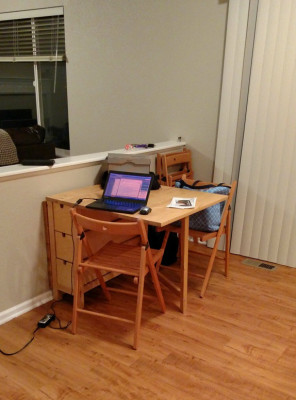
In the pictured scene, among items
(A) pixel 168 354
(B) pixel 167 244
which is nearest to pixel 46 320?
(A) pixel 168 354

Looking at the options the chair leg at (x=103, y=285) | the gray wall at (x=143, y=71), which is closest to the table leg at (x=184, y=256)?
the chair leg at (x=103, y=285)

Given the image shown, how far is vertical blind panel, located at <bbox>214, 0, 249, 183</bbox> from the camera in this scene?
3.04 meters

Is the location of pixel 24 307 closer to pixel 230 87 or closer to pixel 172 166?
pixel 172 166

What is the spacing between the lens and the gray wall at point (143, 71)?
335cm

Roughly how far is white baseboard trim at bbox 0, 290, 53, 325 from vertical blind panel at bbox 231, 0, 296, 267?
1.69 metres

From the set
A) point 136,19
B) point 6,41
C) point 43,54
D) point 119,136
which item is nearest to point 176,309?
point 119,136

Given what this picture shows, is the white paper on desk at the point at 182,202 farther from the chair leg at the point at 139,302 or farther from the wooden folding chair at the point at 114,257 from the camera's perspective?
the chair leg at the point at 139,302

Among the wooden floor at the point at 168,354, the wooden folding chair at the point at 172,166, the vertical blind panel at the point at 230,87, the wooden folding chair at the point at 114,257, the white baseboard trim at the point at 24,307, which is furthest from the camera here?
the wooden folding chair at the point at 172,166

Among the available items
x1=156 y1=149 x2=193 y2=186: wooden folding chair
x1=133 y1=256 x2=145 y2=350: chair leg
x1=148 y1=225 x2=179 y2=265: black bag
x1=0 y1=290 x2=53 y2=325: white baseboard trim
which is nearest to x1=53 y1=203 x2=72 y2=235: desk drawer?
x1=0 y1=290 x2=53 y2=325: white baseboard trim

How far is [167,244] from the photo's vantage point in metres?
3.19

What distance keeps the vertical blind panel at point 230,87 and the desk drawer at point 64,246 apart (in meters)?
1.54

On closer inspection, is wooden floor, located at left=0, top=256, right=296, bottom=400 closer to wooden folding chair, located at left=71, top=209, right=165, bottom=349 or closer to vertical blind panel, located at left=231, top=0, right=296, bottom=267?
wooden folding chair, located at left=71, top=209, right=165, bottom=349

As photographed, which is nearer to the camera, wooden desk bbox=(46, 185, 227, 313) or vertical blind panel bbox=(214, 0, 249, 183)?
wooden desk bbox=(46, 185, 227, 313)

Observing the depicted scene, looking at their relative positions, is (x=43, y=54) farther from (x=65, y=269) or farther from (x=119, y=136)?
(x=65, y=269)
